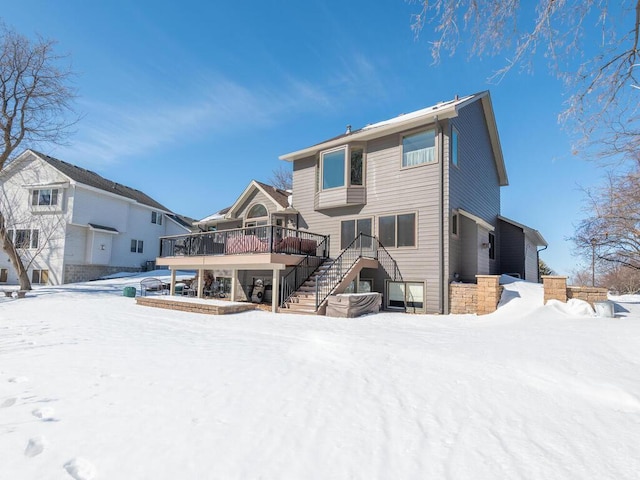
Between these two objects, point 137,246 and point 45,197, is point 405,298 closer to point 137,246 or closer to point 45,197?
point 137,246

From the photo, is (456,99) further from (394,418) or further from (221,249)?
(394,418)

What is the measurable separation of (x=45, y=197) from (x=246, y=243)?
65.3 feet

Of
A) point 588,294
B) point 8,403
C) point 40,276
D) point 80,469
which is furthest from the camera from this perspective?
point 40,276

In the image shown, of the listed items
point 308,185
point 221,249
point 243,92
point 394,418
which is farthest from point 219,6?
point 394,418

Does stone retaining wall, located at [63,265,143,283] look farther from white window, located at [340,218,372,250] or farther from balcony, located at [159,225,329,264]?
white window, located at [340,218,372,250]

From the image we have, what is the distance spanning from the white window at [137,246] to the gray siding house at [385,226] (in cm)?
1362

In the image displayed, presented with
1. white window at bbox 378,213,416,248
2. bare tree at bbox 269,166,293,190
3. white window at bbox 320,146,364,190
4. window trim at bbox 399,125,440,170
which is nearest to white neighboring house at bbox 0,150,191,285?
bare tree at bbox 269,166,293,190

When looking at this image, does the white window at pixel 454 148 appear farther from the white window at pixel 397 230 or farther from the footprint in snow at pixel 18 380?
the footprint in snow at pixel 18 380

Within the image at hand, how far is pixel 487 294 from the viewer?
1056 cm

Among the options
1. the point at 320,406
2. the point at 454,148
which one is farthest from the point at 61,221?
the point at 320,406

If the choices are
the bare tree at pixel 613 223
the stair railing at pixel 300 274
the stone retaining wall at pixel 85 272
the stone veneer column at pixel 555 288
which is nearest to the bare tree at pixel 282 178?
the stone retaining wall at pixel 85 272

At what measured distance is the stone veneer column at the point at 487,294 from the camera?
34.3ft

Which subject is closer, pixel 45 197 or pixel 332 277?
pixel 332 277

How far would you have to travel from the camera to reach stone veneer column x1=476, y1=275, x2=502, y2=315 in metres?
10.5
